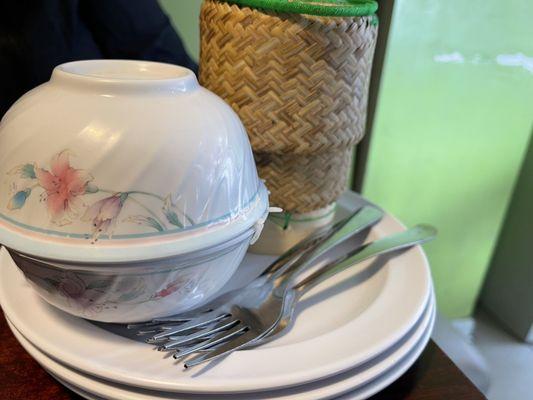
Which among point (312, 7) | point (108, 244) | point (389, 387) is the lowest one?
point (389, 387)

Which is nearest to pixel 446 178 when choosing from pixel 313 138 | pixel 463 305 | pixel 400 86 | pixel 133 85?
pixel 400 86

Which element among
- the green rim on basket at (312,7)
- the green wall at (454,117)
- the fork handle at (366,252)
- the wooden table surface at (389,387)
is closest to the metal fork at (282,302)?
the fork handle at (366,252)

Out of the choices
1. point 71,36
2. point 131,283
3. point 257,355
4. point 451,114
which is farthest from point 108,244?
point 451,114

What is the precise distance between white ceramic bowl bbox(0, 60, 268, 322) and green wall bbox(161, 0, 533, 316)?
20.2 inches

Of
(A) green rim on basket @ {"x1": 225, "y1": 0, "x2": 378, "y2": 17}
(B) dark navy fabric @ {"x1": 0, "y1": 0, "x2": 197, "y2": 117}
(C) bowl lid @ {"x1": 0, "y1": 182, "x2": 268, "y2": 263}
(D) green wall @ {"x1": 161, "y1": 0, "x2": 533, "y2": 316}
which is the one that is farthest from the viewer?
(D) green wall @ {"x1": 161, "y1": 0, "x2": 533, "y2": 316}

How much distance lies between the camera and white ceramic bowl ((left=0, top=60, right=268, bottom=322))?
332 mm

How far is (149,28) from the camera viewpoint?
0.72 meters

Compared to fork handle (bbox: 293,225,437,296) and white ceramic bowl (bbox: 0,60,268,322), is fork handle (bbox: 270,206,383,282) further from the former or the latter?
white ceramic bowl (bbox: 0,60,268,322)

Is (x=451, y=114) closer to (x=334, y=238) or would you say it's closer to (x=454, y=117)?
(x=454, y=117)

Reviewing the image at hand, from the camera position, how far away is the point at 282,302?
0.46 metres

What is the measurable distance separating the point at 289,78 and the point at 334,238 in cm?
18

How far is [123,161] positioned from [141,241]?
0.06m

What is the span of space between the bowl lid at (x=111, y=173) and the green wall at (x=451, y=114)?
1.68 ft

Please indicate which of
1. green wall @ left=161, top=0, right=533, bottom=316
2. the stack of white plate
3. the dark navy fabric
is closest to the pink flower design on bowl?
the stack of white plate
